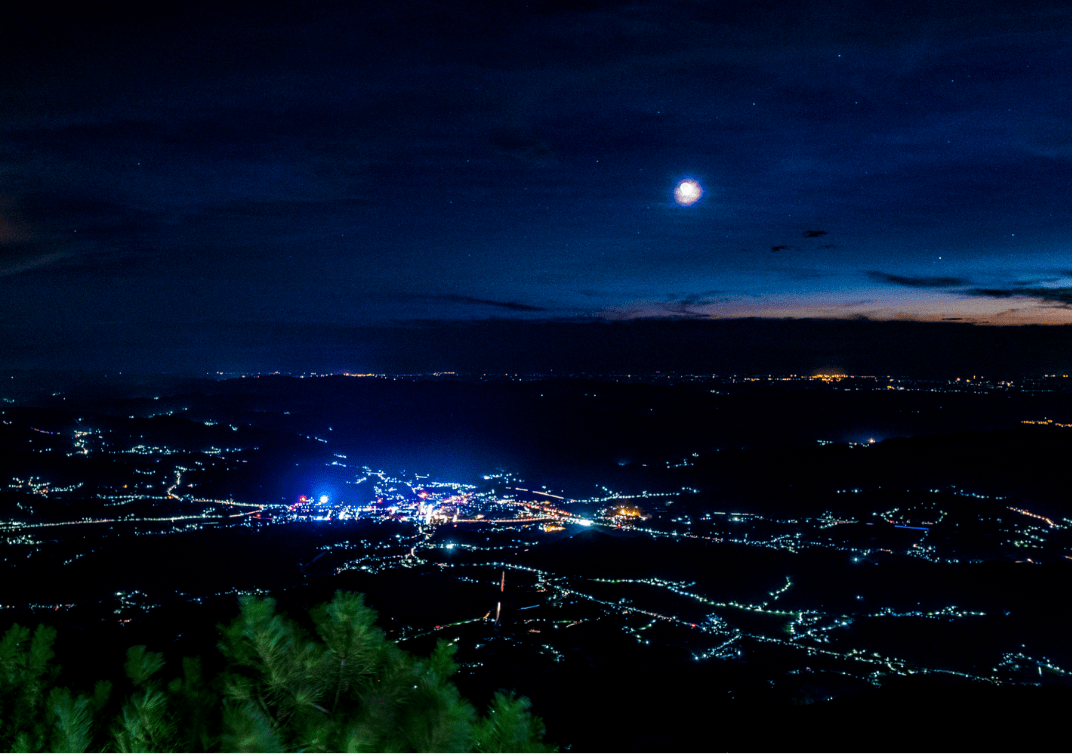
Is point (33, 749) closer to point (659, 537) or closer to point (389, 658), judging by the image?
point (389, 658)

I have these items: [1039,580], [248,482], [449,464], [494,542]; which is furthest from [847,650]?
[449,464]

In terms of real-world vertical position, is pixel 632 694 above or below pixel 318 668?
below

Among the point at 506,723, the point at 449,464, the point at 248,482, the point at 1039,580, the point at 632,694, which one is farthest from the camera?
the point at 449,464

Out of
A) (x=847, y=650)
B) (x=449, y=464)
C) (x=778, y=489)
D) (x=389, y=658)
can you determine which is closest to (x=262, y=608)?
(x=389, y=658)

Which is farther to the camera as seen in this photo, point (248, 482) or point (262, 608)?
point (248, 482)

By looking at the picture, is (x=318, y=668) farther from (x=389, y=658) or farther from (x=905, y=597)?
(x=905, y=597)

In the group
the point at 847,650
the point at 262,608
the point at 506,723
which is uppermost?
the point at 262,608

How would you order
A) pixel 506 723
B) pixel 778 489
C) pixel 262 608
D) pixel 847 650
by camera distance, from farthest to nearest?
pixel 778 489, pixel 847 650, pixel 262 608, pixel 506 723
